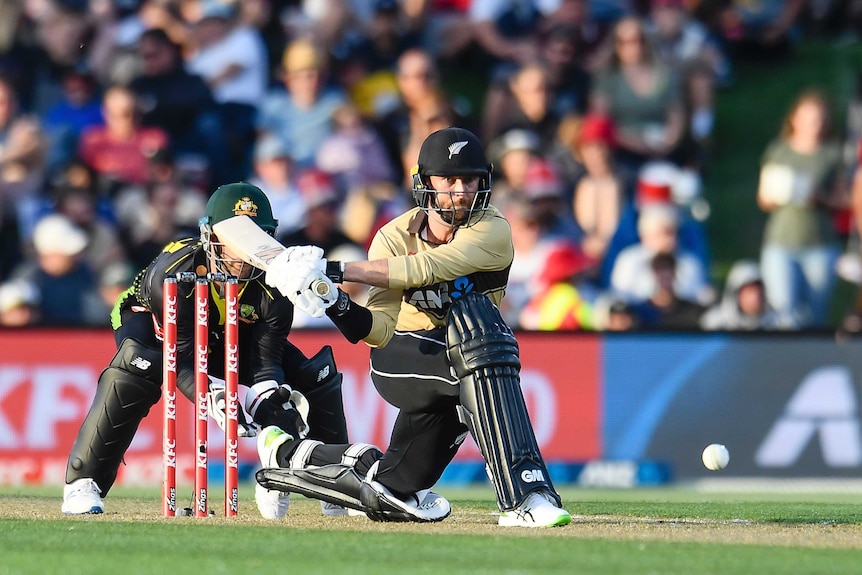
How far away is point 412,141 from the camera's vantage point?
41.4ft

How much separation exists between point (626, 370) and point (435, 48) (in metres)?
3.94

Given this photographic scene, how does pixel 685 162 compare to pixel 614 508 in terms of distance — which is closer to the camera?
pixel 614 508

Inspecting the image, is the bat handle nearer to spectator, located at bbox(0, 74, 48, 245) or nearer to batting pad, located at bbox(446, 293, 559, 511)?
batting pad, located at bbox(446, 293, 559, 511)

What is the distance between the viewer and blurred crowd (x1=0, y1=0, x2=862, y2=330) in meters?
11.6

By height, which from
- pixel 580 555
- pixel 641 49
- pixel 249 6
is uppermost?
pixel 249 6

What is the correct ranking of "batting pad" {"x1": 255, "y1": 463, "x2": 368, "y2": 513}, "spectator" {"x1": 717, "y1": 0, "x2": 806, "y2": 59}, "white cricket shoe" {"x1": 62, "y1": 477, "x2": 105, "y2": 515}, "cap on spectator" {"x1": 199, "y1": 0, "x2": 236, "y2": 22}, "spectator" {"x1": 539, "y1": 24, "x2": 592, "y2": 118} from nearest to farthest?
"batting pad" {"x1": 255, "y1": 463, "x2": 368, "y2": 513}, "white cricket shoe" {"x1": 62, "y1": 477, "x2": 105, "y2": 515}, "spectator" {"x1": 539, "y1": 24, "x2": 592, "y2": 118}, "cap on spectator" {"x1": 199, "y1": 0, "x2": 236, "y2": 22}, "spectator" {"x1": 717, "y1": 0, "x2": 806, "y2": 59}

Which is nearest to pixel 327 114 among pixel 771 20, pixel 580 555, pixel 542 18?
pixel 542 18

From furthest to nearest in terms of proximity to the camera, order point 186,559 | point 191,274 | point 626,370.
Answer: point 626,370, point 191,274, point 186,559

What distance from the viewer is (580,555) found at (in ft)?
16.4

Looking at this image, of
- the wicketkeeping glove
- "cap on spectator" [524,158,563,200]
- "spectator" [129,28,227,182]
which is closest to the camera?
the wicketkeeping glove

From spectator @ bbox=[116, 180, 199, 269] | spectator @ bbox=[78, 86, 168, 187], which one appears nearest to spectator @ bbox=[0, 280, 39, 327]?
spectator @ bbox=[116, 180, 199, 269]

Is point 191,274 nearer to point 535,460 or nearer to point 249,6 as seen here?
point 535,460

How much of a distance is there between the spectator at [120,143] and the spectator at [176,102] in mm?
119

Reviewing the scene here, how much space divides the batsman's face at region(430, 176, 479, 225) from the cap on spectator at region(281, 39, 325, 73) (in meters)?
6.50
